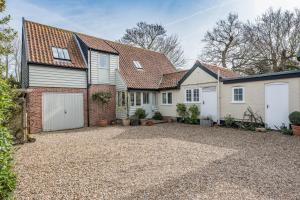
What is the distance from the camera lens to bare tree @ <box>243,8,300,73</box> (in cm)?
2023

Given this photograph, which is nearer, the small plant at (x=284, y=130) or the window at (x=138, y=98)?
the small plant at (x=284, y=130)

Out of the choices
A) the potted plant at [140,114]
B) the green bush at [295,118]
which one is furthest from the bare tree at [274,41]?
the potted plant at [140,114]

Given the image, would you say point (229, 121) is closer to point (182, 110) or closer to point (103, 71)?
point (182, 110)

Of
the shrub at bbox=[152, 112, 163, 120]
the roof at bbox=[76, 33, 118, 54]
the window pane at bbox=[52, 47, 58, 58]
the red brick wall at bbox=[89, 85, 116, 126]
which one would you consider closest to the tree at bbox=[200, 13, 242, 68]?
the shrub at bbox=[152, 112, 163, 120]

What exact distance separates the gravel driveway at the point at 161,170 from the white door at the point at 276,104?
7.60ft

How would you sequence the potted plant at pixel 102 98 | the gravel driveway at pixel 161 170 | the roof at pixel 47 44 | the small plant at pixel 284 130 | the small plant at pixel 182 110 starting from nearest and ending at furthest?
the gravel driveway at pixel 161 170
the small plant at pixel 284 130
the roof at pixel 47 44
the potted plant at pixel 102 98
the small plant at pixel 182 110

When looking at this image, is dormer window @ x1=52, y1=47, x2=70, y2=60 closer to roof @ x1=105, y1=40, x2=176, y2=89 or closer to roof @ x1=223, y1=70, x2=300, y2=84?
roof @ x1=105, y1=40, x2=176, y2=89

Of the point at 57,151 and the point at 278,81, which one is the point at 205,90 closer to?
the point at 278,81

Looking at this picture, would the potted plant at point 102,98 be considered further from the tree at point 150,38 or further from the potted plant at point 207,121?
the tree at point 150,38

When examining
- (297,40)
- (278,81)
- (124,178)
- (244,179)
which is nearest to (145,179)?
(124,178)

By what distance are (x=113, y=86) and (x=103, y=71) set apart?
137cm

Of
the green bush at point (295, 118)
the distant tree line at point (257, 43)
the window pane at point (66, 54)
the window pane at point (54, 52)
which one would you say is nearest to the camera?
the green bush at point (295, 118)

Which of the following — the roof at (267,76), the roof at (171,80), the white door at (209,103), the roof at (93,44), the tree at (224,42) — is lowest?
the white door at (209,103)

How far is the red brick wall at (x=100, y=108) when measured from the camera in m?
14.5
